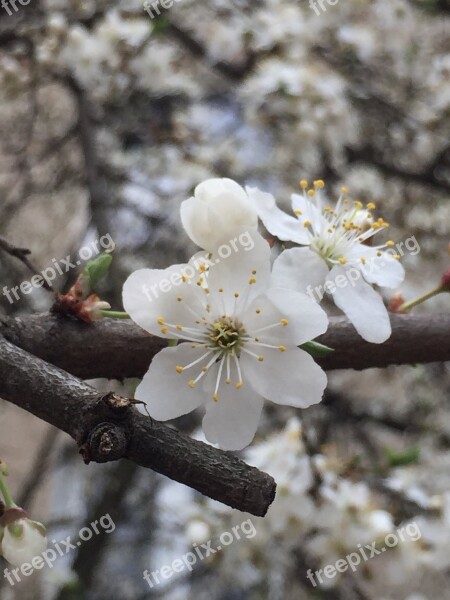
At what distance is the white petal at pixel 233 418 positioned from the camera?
23.5 inches

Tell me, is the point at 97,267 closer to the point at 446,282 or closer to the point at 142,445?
the point at 142,445

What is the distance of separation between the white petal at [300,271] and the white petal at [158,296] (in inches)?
3.1

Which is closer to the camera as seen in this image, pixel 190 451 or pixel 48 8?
pixel 190 451

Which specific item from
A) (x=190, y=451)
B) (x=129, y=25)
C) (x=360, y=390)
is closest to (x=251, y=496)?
(x=190, y=451)

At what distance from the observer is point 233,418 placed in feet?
1.99

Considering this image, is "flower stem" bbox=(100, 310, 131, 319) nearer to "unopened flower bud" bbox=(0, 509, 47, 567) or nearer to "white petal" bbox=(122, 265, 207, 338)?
"white petal" bbox=(122, 265, 207, 338)

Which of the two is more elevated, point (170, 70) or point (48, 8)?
point (48, 8)

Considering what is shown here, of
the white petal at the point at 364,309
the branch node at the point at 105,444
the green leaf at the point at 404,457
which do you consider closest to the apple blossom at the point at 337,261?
the white petal at the point at 364,309

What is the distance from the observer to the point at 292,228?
0.70 m

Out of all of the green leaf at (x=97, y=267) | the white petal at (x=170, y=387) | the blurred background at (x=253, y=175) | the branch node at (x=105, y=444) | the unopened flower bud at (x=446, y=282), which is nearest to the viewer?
the branch node at (x=105, y=444)

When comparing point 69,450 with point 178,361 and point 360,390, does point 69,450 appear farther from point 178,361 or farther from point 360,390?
point 178,361

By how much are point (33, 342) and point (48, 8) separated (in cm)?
170

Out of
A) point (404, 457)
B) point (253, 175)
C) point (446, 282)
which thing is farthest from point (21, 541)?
point (253, 175)

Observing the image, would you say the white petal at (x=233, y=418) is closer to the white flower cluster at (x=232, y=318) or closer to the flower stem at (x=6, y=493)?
the white flower cluster at (x=232, y=318)
